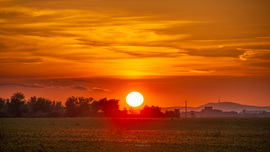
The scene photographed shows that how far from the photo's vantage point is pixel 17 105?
557 ft

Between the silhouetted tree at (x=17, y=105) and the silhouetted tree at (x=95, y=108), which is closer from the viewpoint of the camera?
the silhouetted tree at (x=17, y=105)

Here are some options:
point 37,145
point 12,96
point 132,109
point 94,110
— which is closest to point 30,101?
point 12,96

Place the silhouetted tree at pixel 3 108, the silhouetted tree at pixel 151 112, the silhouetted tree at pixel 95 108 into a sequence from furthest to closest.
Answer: the silhouetted tree at pixel 95 108, the silhouetted tree at pixel 151 112, the silhouetted tree at pixel 3 108

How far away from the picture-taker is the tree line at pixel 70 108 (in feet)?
557

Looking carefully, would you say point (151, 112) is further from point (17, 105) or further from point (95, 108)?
point (17, 105)

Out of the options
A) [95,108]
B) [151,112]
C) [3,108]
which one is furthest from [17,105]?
[151,112]

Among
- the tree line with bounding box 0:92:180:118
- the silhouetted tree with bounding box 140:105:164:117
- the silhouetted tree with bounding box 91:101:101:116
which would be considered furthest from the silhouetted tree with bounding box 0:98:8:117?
the silhouetted tree with bounding box 140:105:164:117

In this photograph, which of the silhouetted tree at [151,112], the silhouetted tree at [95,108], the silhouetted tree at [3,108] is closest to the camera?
the silhouetted tree at [3,108]

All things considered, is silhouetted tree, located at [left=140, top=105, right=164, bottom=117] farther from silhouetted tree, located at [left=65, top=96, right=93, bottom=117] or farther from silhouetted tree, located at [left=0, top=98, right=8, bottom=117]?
silhouetted tree, located at [left=0, top=98, right=8, bottom=117]

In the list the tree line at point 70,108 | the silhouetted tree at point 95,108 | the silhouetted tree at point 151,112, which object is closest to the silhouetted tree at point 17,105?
the tree line at point 70,108

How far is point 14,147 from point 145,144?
1470cm

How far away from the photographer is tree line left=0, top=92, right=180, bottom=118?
557ft

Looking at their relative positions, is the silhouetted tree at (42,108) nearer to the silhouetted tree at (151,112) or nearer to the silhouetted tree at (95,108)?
the silhouetted tree at (95,108)

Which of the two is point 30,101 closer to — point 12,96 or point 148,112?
point 12,96
